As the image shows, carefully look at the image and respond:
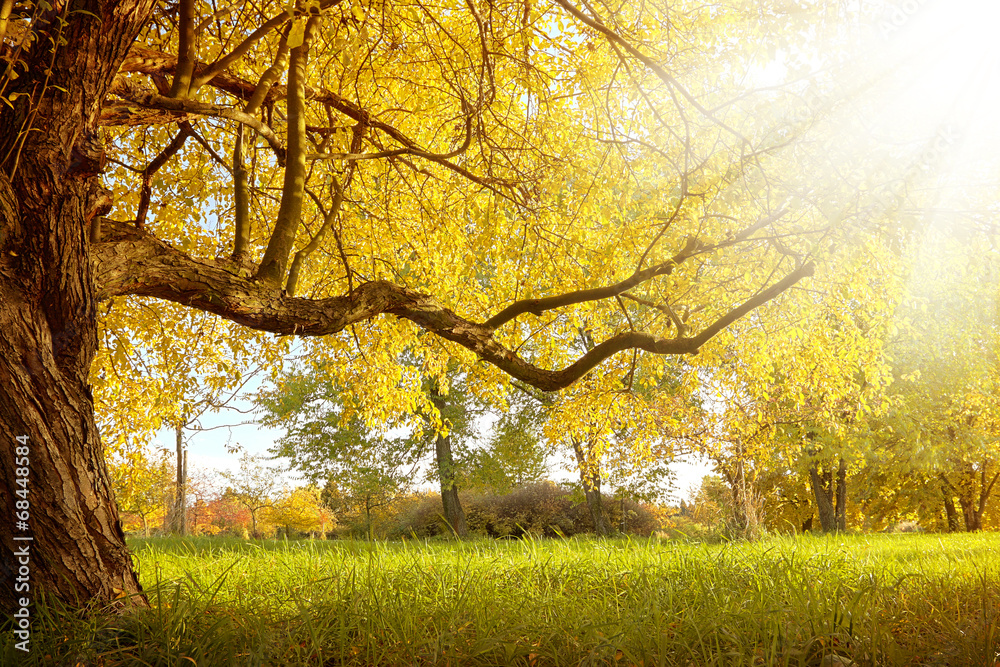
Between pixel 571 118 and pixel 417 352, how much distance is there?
146 inches

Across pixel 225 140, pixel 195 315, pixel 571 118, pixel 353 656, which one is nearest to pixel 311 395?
pixel 195 315

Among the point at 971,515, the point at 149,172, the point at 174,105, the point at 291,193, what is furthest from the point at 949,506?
the point at 174,105

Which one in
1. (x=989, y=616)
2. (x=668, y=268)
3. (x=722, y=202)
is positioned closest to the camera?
(x=989, y=616)

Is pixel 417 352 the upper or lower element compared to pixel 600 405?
upper

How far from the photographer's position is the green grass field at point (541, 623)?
8.20 feet

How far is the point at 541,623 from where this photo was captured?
9.14 feet

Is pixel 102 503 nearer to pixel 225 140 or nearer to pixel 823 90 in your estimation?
pixel 225 140

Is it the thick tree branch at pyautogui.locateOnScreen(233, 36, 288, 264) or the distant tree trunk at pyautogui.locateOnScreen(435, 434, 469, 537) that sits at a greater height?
the thick tree branch at pyautogui.locateOnScreen(233, 36, 288, 264)

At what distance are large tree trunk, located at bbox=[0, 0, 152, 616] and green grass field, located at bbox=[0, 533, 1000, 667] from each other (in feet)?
0.90

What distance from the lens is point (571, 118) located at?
715cm

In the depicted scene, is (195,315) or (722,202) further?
(195,315)

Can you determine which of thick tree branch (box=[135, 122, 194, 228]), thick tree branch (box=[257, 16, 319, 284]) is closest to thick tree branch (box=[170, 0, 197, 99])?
thick tree branch (box=[257, 16, 319, 284])

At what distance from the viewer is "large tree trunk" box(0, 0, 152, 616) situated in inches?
116

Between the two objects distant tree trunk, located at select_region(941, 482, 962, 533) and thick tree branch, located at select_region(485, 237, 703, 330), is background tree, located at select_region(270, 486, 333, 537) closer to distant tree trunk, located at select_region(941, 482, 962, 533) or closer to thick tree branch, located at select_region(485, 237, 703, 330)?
thick tree branch, located at select_region(485, 237, 703, 330)
